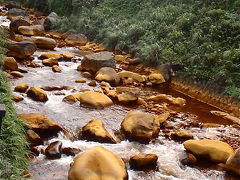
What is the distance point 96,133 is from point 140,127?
1.03m

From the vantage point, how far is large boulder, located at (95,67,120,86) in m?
12.3

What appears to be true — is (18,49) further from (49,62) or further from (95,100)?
(95,100)

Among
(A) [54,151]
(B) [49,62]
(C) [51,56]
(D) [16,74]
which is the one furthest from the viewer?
(C) [51,56]

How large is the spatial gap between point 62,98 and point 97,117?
1.64 meters

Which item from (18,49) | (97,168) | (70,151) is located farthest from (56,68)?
(97,168)

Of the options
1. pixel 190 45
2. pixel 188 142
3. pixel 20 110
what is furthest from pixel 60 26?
pixel 188 142

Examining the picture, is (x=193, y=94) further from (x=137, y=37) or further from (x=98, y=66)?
(x=137, y=37)

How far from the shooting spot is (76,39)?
18375 millimetres

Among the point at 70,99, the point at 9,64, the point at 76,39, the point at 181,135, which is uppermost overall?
the point at 181,135

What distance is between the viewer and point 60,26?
2031cm

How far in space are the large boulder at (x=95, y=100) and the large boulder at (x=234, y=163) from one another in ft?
13.3

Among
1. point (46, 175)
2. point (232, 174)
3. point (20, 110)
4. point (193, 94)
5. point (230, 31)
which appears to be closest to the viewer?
point (46, 175)

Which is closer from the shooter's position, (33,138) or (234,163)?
(234,163)

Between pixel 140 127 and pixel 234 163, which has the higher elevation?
pixel 234 163
